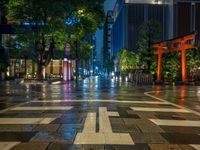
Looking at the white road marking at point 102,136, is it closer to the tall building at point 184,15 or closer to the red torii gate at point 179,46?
the red torii gate at point 179,46

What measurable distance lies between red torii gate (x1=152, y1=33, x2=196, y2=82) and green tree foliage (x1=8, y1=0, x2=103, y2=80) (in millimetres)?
10291

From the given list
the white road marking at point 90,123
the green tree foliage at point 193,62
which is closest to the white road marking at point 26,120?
the white road marking at point 90,123

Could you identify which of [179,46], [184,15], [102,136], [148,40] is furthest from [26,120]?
[184,15]

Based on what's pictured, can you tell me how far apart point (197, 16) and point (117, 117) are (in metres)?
124

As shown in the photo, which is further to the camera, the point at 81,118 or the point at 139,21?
the point at 139,21

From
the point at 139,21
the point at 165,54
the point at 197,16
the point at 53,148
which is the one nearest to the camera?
the point at 53,148

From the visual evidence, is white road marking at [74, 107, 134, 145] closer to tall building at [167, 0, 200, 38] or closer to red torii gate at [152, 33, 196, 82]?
red torii gate at [152, 33, 196, 82]

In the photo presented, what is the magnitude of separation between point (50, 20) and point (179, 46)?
1689 cm

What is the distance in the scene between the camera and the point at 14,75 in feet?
296

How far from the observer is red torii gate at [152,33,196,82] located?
53.2 metres

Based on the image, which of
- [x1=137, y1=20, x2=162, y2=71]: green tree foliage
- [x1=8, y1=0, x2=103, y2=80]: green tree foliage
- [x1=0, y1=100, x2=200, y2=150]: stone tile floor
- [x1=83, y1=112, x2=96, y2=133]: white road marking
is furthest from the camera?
[x1=137, y1=20, x2=162, y2=71]: green tree foliage

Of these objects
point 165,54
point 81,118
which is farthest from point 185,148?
point 165,54

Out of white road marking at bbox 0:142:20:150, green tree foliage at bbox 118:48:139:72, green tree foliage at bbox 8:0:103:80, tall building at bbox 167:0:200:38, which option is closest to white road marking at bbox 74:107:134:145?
white road marking at bbox 0:142:20:150

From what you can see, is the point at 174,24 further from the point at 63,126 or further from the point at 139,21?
the point at 63,126
